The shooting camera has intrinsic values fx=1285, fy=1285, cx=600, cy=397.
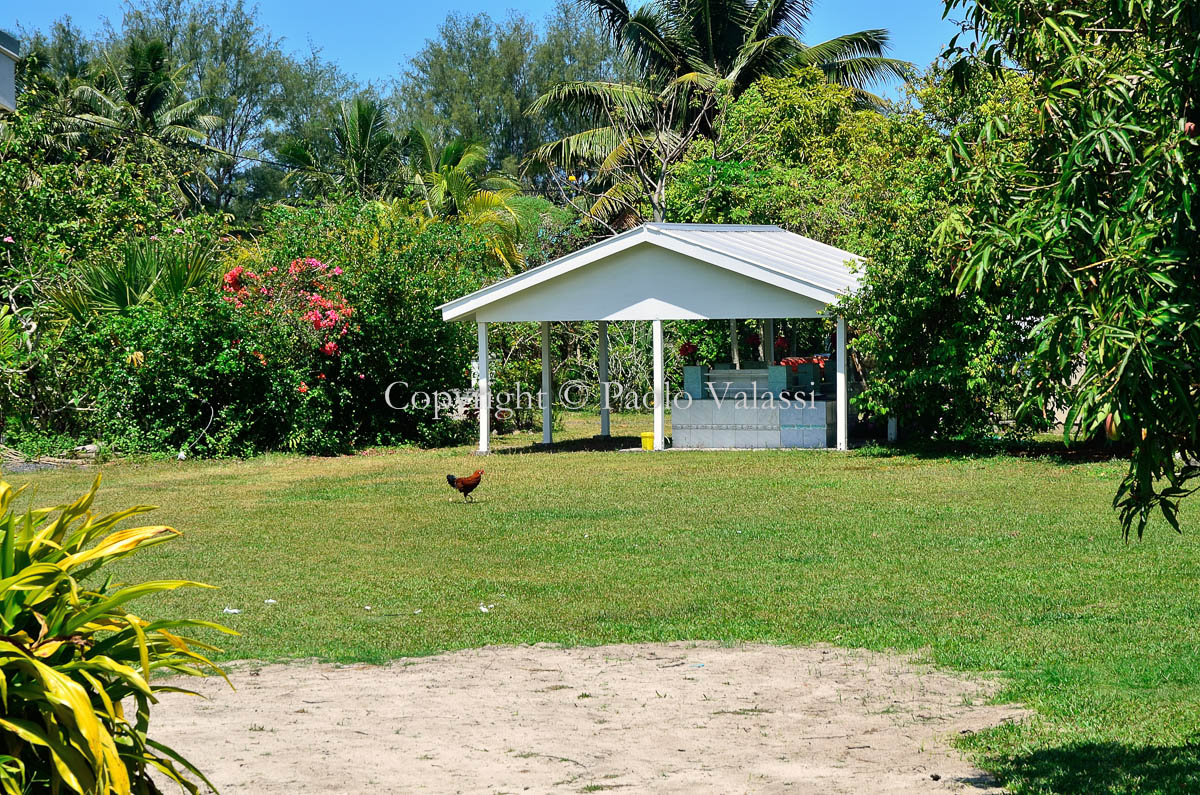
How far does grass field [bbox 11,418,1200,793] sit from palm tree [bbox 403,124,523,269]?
14.2m

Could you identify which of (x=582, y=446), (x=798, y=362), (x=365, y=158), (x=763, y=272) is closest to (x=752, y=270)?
(x=763, y=272)

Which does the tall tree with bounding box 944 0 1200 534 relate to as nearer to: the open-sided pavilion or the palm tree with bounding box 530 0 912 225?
the open-sided pavilion

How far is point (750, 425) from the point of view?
2334 cm

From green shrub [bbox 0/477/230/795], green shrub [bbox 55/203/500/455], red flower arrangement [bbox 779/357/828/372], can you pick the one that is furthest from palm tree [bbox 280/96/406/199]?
green shrub [bbox 0/477/230/795]

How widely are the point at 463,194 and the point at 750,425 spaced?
17380mm

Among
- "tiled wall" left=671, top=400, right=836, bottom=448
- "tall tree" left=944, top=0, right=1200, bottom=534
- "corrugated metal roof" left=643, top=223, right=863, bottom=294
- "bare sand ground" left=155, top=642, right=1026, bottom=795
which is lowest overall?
"bare sand ground" left=155, top=642, right=1026, bottom=795

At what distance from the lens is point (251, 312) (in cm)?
A: 2341

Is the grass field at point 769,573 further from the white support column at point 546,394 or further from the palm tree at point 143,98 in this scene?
the palm tree at point 143,98

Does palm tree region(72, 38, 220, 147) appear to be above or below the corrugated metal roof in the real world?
above

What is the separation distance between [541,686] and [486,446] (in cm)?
1588

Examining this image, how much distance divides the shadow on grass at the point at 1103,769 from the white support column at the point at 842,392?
→ 15637 millimetres

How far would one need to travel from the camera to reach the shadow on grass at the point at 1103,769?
18.9 feet

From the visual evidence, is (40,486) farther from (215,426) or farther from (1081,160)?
(1081,160)

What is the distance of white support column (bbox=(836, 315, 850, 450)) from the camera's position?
21781mm
